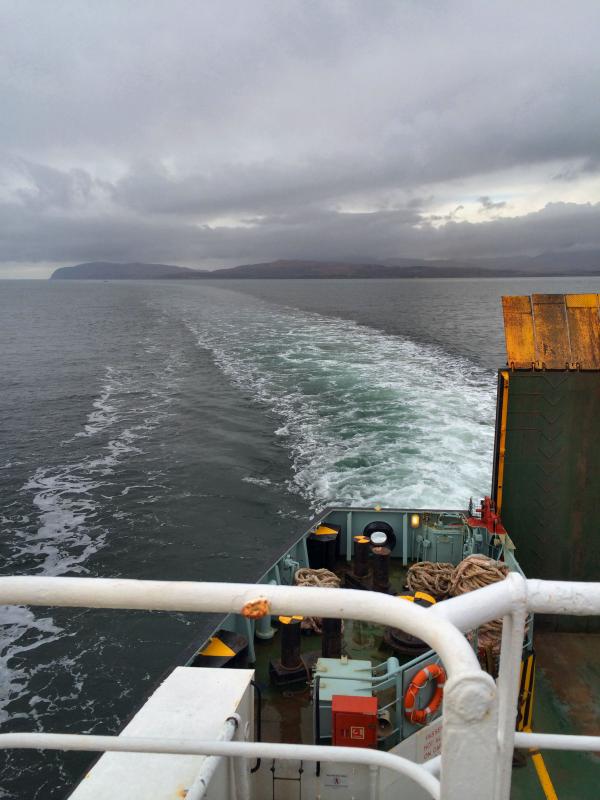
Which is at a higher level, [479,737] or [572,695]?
Answer: [479,737]

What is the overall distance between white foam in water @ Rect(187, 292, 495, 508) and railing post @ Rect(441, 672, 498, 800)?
16.5m

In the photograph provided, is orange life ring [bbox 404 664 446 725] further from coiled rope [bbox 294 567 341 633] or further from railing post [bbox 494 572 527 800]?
railing post [bbox 494 572 527 800]

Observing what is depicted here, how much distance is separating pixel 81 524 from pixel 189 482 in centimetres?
412

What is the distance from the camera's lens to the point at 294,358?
3891 cm

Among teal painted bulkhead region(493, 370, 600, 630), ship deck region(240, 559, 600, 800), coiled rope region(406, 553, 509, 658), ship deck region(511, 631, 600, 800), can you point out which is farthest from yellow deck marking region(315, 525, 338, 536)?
ship deck region(511, 631, 600, 800)

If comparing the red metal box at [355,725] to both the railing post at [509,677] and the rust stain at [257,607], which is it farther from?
the rust stain at [257,607]

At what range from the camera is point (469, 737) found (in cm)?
124

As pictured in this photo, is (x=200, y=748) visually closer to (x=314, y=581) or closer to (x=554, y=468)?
(x=314, y=581)

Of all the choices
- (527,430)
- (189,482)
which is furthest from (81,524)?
(527,430)

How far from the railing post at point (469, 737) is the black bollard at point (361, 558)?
26.9 feet

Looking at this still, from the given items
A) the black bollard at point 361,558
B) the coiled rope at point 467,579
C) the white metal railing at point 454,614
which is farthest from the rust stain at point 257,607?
the black bollard at point 361,558

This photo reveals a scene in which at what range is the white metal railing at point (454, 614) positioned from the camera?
122 centimetres

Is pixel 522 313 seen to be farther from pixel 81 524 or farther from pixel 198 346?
pixel 198 346

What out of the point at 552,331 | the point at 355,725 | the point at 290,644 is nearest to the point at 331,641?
the point at 290,644
